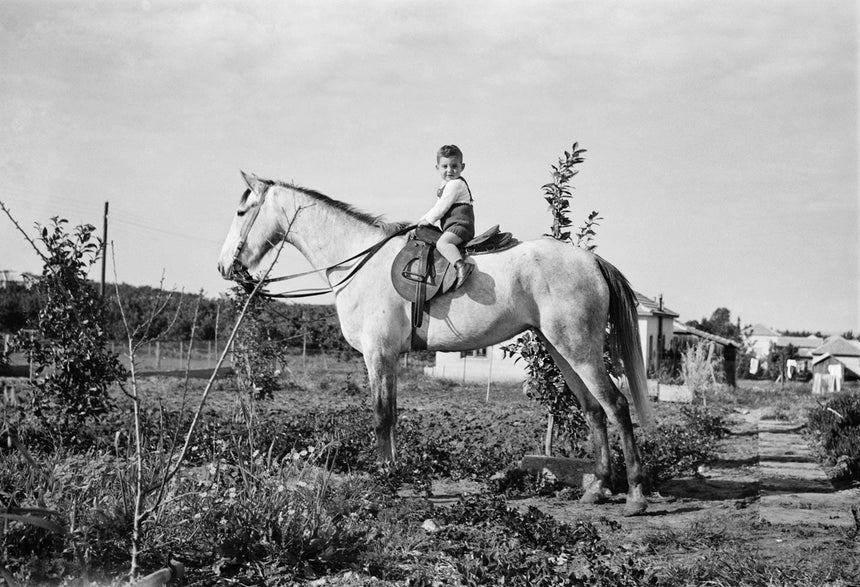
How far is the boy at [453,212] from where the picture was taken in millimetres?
6148

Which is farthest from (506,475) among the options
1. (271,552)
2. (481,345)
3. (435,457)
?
(271,552)

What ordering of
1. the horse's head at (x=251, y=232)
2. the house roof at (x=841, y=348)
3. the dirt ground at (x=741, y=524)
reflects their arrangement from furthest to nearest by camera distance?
the house roof at (x=841, y=348)
the horse's head at (x=251, y=232)
the dirt ground at (x=741, y=524)

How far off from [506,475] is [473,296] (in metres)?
1.80

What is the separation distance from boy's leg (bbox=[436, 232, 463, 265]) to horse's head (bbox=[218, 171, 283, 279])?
5.61 ft

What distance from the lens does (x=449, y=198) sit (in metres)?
6.24

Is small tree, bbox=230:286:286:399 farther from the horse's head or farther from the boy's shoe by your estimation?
the boy's shoe

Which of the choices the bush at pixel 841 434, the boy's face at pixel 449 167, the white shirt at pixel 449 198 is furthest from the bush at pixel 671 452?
the boy's face at pixel 449 167

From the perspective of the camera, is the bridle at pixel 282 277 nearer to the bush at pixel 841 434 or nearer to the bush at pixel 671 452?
the bush at pixel 671 452

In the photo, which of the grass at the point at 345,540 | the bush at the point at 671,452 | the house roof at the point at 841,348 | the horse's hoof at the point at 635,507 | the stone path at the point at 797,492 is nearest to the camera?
the grass at the point at 345,540

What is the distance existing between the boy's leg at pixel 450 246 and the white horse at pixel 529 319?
22 centimetres

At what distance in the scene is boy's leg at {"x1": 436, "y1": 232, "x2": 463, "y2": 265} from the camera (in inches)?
241

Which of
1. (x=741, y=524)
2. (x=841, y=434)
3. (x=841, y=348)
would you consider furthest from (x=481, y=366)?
(x=841, y=348)

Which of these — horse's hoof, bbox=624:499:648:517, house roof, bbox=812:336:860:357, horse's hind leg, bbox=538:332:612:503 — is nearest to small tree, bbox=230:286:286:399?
horse's hind leg, bbox=538:332:612:503

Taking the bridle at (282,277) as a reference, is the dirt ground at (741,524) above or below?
below
